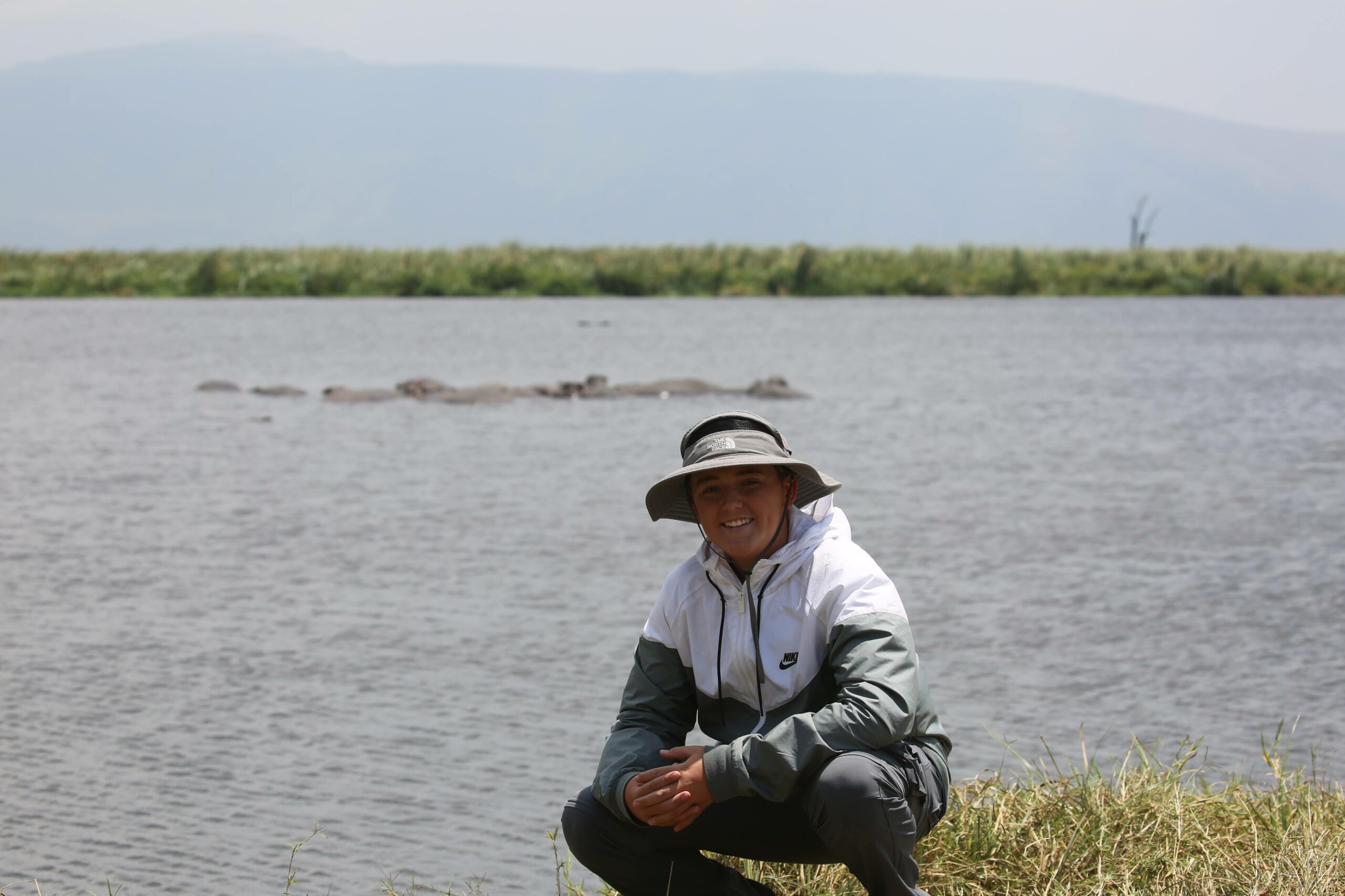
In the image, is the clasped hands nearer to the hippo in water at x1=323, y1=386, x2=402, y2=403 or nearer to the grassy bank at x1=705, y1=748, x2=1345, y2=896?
the grassy bank at x1=705, y1=748, x2=1345, y2=896

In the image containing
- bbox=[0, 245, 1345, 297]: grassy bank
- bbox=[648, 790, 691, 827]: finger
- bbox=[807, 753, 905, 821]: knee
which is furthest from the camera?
bbox=[0, 245, 1345, 297]: grassy bank

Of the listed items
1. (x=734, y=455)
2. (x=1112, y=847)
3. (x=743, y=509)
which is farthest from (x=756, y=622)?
(x=1112, y=847)

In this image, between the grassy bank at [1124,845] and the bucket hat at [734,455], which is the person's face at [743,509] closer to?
the bucket hat at [734,455]

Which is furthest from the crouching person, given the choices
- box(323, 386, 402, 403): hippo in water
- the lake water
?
box(323, 386, 402, 403): hippo in water

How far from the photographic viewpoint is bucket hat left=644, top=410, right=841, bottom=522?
3.20 metres

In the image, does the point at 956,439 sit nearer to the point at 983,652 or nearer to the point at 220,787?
the point at 983,652

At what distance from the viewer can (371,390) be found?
711 inches

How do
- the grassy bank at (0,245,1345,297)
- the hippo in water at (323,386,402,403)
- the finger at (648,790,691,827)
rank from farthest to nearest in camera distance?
1. the grassy bank at (0,245,1345,297)
2. the hippo in water at (323,386,402,403)
3. the finger at (648,790,691,827)

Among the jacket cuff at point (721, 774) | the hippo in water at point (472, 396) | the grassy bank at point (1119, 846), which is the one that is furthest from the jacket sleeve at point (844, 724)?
the hippo in water at point (472, 396)

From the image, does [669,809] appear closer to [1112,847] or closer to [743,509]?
[743,509]

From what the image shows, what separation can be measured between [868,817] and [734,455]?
0.76 meters

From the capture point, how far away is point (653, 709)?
335cm

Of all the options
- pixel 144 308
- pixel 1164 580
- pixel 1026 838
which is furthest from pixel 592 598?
pixel 144 308

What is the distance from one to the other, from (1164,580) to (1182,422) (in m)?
7.94
